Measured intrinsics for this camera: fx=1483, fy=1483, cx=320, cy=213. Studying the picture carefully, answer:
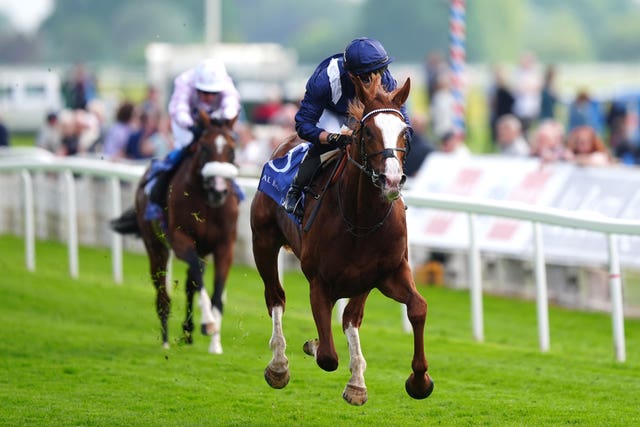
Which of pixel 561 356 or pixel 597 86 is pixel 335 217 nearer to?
A: pixel 561 356

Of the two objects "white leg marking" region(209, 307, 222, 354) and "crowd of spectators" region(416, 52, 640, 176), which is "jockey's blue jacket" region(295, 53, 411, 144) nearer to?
"white leg marking" region(209, 307, 222, 354)

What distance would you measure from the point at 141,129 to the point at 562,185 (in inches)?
236

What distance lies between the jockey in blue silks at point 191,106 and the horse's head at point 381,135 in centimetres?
340

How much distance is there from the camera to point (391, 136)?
6.68 m

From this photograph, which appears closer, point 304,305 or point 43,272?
point 304,305

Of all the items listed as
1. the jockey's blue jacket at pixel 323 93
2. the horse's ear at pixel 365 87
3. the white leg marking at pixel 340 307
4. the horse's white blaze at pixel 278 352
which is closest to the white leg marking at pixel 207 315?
the white leg marking at pixel 340 307

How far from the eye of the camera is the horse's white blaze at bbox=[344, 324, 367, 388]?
283 inches

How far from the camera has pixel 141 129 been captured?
17.0m

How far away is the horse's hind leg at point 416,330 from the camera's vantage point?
23.2ft

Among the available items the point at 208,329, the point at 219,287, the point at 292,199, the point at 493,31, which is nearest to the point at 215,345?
the point at 208,329

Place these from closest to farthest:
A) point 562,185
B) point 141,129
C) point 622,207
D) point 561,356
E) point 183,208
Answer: point 561,356
point 183,208
point 622,207
point 562,185
point 141,129

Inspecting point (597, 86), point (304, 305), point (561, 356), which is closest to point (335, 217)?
point (561, 356)

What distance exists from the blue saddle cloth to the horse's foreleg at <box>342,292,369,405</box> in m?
0.62

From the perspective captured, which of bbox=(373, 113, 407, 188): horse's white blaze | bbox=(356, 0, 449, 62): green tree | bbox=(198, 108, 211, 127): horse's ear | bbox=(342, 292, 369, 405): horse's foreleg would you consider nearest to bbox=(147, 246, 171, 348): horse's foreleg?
bbox=(198, 108, 211, 127): horse's ear
